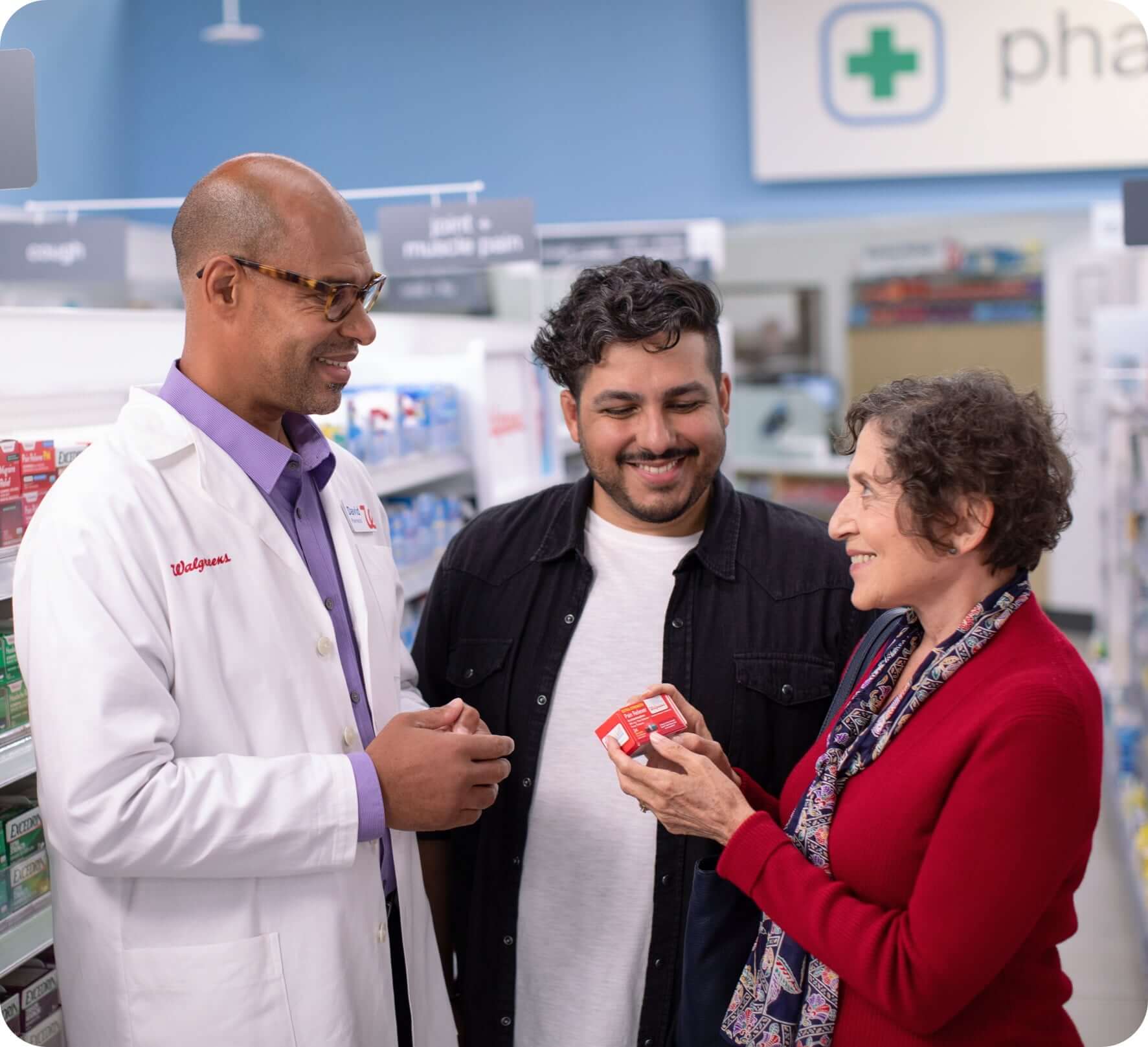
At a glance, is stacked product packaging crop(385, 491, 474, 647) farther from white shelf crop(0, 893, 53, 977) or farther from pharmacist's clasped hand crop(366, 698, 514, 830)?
pharmacist's clasped hand crop(366, 698, 514, 830)

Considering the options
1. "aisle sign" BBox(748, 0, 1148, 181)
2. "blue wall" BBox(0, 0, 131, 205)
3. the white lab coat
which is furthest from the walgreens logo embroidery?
"blue wall" BBox(0, 0, 131, 205)

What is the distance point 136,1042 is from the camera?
1751 mm

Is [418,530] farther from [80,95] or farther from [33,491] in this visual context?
[80,95]

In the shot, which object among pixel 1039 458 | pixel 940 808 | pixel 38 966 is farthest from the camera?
pixel 38 966

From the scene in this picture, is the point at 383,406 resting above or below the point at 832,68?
below

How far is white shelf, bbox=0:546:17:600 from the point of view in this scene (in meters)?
2.18

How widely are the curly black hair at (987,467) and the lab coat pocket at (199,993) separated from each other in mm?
1105

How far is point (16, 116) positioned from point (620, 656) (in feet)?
4.31

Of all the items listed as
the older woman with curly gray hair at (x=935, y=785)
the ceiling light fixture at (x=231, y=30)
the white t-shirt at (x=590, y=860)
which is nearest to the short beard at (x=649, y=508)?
the white t-shirt at (x=590, y=860)

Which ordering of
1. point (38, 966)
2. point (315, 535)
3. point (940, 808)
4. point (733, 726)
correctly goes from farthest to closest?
point (38, 966)
point (733, 726)
point (315, 535)
point (940, 808)

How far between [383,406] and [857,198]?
4.54 meters

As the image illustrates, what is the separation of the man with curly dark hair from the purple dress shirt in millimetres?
280

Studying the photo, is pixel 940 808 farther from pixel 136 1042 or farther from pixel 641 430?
pixel 136 1042

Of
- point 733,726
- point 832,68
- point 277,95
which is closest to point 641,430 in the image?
point 733,726
